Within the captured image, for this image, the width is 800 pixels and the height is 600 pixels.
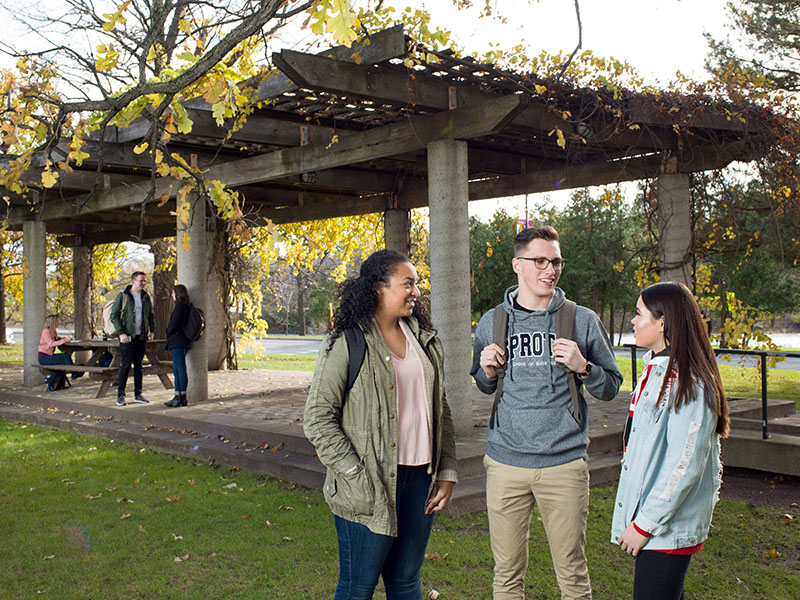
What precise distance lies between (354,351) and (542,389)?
0.89m

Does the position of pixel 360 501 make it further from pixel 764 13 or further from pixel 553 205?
pixel 553 205

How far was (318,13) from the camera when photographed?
360cm

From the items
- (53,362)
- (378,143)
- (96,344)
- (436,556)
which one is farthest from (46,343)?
(436,556)

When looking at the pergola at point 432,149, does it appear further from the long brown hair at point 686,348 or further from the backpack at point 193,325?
the long brown hair at point 686,348

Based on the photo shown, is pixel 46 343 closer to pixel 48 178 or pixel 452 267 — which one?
pixel 452 267

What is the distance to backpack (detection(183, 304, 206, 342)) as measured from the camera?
10.1 metres

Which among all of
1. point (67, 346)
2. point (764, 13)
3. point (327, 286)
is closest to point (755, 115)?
point (764, 13)

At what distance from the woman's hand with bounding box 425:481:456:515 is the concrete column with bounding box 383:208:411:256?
9707mm

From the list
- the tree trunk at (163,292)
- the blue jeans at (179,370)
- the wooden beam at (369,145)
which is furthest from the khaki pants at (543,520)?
the tree trunk at (163,292)

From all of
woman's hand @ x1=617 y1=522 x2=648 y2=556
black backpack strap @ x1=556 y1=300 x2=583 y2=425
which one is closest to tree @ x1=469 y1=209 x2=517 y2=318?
black backpack strap @ x1=556 y1=300 x2=583 y2=425

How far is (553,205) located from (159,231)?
21.6m

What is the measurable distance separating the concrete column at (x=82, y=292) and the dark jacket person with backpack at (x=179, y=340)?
918 centimetres

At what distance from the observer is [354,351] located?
119 inches

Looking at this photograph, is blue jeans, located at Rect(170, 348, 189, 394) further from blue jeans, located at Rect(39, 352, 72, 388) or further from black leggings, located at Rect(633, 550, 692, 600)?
black leggings, located at Rect(633, 550, 692, 600)
